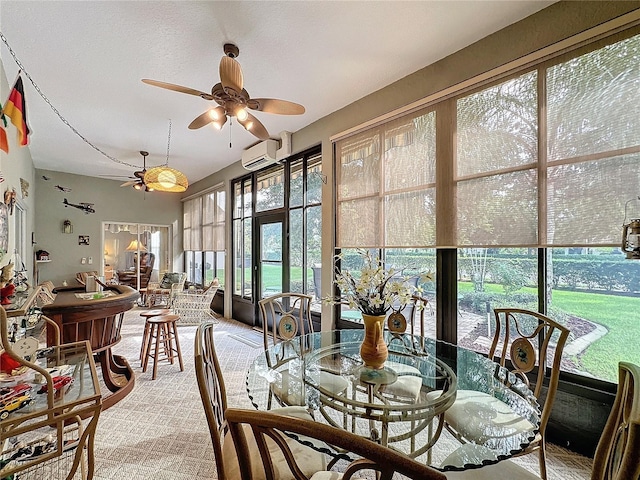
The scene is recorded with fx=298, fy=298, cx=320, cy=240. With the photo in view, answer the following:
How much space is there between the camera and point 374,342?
5.43 ft

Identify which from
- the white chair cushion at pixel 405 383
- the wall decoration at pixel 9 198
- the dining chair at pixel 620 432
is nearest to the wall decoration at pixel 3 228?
the wall decoration at pixel 9 198

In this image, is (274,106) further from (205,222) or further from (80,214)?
(80,214)

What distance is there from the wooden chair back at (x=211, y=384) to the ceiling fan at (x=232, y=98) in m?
1.79

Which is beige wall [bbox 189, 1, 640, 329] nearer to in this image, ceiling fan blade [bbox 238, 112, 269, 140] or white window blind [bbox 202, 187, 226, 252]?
ceiling fan blade [bbox 238, 112, 269, 140]

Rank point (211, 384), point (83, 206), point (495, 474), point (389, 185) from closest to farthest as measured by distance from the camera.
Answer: point (495, 474)
point (211, 384)
point (389, 185)
point (83, 206)

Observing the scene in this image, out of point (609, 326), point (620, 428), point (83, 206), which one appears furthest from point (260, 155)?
point (83, 206)

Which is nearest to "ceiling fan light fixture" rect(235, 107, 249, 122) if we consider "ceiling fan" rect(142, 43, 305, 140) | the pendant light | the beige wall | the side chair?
"ceiling fan" rect(142, 43, 305, 140)

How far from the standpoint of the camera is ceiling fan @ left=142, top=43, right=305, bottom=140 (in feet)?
7.12

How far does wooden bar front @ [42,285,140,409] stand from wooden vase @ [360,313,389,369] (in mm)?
2390

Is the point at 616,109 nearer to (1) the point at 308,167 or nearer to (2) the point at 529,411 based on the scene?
(2) the point at 529,411

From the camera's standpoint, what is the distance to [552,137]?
202cm

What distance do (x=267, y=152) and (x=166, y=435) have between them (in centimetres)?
352

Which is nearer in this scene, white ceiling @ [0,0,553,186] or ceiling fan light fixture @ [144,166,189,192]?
white ceiling @ [0,0,553,186]

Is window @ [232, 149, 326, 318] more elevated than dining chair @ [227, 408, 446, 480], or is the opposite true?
window @ [232, 149, 326, 318]
